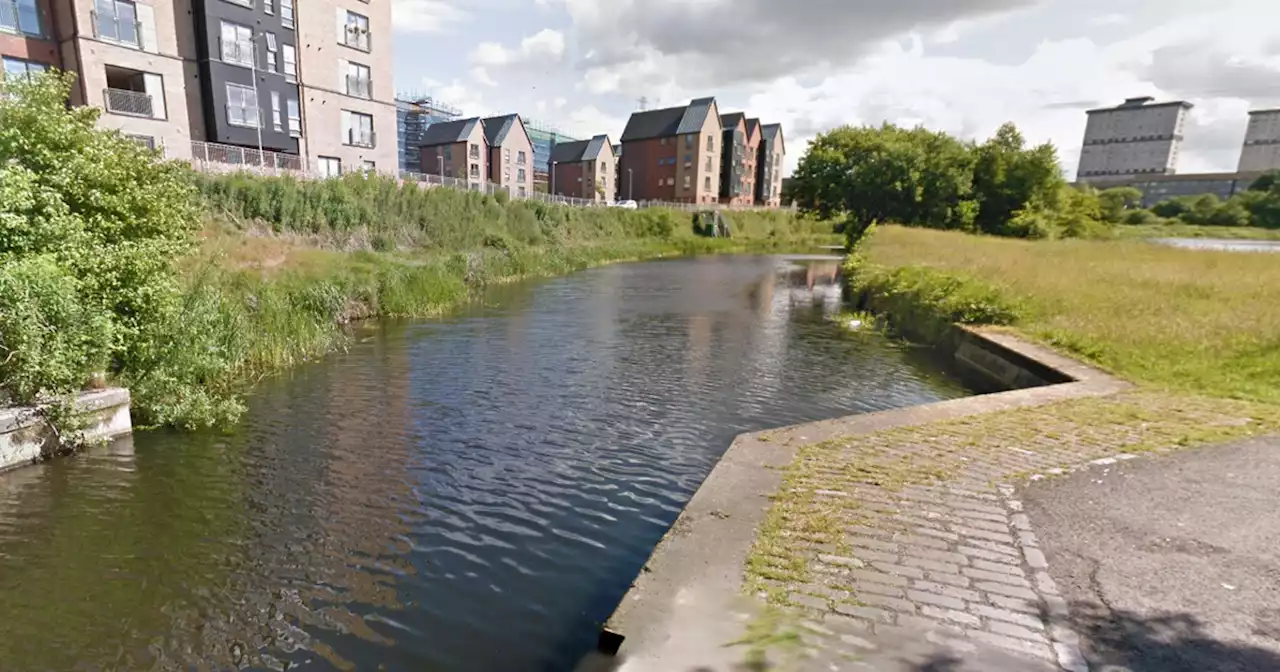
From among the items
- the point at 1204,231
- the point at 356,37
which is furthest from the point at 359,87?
the point at 1204,231

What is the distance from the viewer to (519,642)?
15.0ft

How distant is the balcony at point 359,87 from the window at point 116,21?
10.4 m

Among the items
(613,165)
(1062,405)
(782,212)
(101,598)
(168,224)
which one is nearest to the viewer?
(101,598)

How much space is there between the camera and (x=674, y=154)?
7900cm

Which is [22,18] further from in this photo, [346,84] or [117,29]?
[346,84]

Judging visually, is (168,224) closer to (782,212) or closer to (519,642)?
(519,642)

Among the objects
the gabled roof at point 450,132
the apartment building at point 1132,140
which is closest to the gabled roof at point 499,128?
the gabled roof at point 450,132

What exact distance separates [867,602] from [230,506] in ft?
21.7

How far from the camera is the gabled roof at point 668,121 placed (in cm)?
7696

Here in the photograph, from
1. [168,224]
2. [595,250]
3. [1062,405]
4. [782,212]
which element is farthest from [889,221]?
[168,224]

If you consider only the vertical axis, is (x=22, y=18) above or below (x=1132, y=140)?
below

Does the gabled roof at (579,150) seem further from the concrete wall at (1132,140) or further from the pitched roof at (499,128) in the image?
the concrete wall at (1132,140)

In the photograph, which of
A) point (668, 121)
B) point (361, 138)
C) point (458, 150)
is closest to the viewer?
point (361, 138)

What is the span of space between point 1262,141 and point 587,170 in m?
125
